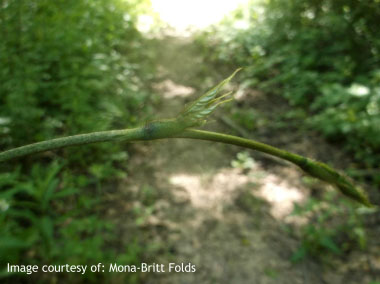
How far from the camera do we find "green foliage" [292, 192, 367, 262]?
277 cm

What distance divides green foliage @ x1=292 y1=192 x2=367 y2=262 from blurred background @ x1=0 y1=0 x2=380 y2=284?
0.04 ft

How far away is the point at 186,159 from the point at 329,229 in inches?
67.7

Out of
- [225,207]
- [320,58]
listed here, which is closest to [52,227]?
[225,207]

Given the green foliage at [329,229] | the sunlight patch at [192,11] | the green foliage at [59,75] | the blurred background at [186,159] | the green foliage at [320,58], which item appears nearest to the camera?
the blurred background at [186,159]

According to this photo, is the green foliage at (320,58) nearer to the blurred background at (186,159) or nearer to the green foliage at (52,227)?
the blurred background at (186,159)

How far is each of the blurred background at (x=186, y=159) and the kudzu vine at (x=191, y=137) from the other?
1.68 m

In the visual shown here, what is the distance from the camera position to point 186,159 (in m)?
3.82

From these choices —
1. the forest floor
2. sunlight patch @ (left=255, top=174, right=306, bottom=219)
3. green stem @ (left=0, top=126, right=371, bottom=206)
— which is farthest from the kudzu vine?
sunlight patch @ (left=255, top=174, right=306, bottom=219)

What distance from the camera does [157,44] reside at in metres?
6.44

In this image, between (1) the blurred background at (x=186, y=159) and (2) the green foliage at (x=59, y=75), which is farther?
(2) the green foliage at (x=59, y=75)

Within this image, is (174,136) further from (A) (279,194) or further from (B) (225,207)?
(A) (279,194)

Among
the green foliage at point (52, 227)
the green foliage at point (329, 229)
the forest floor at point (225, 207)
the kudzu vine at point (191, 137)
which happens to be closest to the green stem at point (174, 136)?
the kudzu vine at point (191, 137)

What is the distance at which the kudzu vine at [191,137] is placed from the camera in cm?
42

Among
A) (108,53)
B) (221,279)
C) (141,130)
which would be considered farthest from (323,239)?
(108,53)
